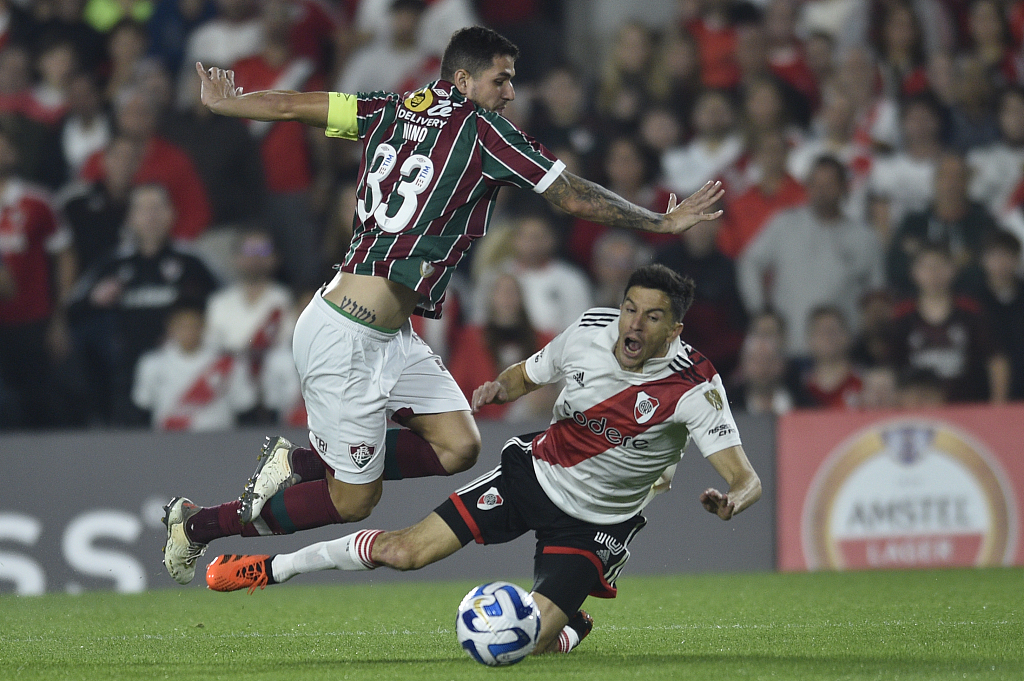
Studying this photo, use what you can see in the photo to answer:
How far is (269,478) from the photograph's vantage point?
6195 mm

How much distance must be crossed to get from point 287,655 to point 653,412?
1783 mm

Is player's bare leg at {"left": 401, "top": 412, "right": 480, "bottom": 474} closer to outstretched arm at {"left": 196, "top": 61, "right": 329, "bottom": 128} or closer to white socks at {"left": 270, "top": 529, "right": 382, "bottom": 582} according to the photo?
white socks at {"left": 270, "top": 529, "right": 382, "bottom": 582}

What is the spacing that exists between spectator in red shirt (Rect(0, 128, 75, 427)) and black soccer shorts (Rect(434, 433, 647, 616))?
5507 mm

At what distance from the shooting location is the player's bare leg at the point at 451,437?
241 inches

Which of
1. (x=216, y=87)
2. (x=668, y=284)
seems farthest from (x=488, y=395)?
(x=216, y=87)

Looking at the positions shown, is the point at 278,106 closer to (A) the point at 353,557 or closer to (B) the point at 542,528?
(A) the point at 353,557

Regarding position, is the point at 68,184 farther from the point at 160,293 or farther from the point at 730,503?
the point at 730,503

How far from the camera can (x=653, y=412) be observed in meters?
5.54

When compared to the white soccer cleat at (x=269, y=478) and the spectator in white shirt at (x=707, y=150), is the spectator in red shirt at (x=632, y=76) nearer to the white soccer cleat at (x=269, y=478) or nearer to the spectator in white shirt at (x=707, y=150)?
the spectator in white shirt at (x=707, y=150)

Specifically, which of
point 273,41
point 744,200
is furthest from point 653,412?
point 273,41

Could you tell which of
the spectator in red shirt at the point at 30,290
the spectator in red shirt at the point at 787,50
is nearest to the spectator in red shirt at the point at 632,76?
the spectator in red shirt at the point at 787,50

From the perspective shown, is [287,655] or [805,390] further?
[805,390]

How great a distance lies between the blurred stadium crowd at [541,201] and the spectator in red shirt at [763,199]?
23 millimetres

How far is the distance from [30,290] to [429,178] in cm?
585
